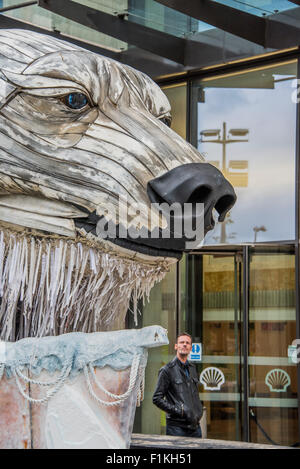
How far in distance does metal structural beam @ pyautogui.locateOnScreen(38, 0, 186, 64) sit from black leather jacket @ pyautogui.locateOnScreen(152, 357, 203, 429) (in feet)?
12.9

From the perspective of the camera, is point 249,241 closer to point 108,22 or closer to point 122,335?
point 108,22

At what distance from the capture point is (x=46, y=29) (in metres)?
7.52

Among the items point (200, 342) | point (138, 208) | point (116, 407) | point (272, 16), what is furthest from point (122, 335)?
point (200, 342)

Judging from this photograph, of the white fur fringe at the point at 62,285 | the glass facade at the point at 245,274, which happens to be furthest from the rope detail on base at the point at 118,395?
the glass facade at the point at 245,274

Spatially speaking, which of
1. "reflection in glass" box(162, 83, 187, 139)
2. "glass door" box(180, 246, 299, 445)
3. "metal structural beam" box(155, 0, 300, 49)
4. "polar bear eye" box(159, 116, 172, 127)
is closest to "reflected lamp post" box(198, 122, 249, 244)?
"reflection in glass" box(162, 83, 187, 139)

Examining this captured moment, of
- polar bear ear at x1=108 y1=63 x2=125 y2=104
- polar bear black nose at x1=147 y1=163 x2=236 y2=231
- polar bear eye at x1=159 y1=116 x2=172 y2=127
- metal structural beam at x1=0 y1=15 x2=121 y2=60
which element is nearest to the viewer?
polar bear black nose at x1=147 y1=163 x2=236 y2=231

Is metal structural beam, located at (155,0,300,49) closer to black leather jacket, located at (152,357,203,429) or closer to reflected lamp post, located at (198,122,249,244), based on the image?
reflected lamp post, located at (198,122,249,244)

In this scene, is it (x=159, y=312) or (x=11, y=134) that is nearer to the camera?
(x=11, y=134)

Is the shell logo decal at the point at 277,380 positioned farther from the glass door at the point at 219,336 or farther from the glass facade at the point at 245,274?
the glass door at the point at 219,336

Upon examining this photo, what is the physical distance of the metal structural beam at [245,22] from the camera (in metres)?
7.25

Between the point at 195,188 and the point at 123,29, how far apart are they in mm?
6866

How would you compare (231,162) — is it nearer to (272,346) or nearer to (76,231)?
(272,346)

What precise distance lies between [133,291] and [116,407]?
0.94 ft

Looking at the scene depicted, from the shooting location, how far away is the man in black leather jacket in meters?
5.27
